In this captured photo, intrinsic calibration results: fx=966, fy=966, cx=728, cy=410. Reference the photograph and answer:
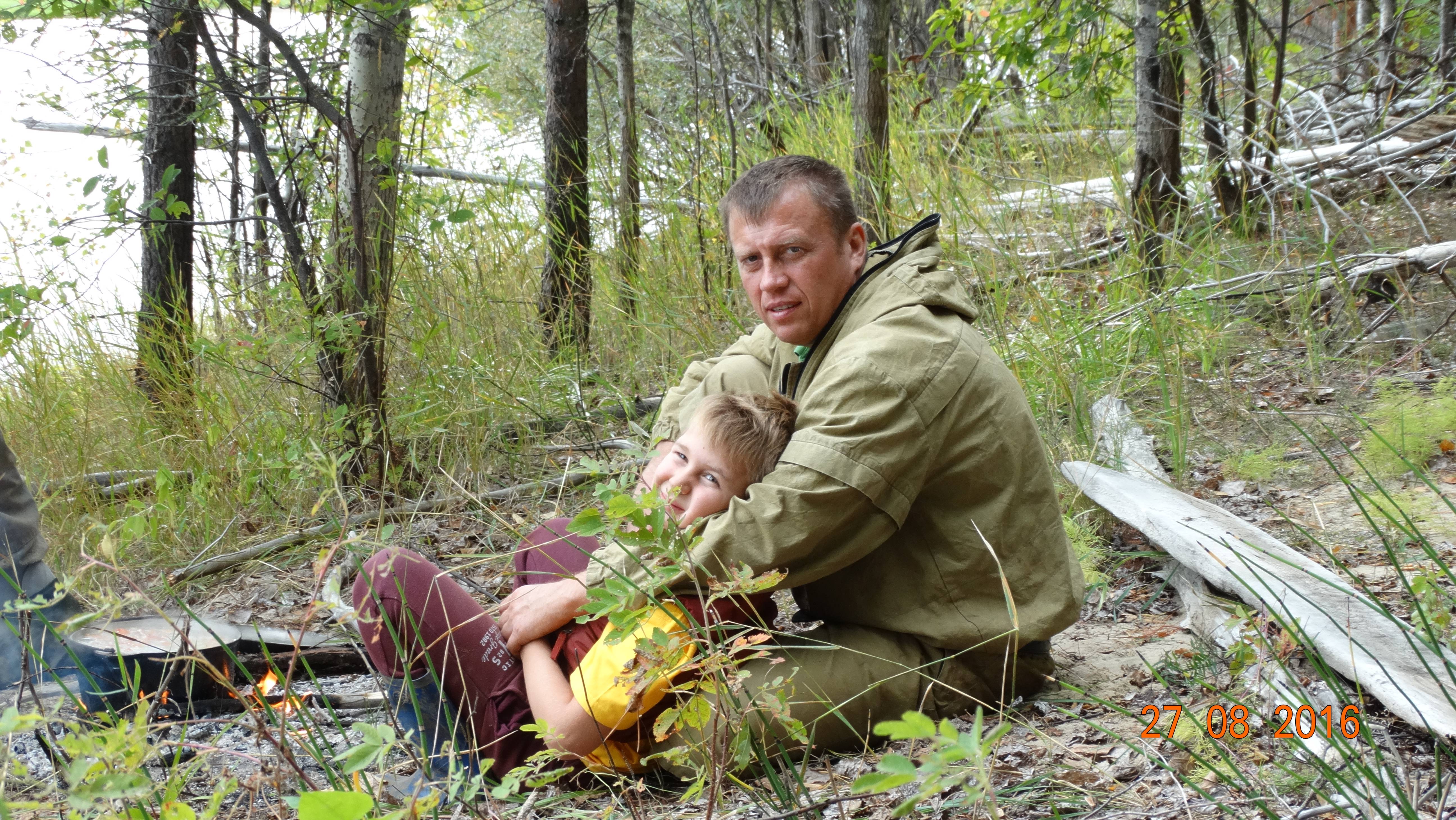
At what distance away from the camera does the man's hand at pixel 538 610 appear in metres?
2.36

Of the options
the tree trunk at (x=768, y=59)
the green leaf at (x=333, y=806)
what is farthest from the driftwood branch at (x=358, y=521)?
the tree trunk at (x=768, y=59)

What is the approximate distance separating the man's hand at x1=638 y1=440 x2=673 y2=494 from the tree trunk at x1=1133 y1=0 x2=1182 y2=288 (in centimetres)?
311

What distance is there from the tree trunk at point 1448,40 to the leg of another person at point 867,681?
5638 mm

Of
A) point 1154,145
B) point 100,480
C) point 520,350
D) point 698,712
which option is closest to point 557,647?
point 698,712

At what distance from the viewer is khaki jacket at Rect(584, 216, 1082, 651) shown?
204cm

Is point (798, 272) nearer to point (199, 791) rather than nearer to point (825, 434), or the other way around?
point (825, 434)

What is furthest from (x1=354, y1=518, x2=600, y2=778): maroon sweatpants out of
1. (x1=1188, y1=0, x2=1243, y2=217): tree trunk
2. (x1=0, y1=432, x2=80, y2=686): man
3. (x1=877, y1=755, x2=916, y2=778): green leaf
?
(x1=1188, y1=0, x2=1243, y2=217): tree trunk

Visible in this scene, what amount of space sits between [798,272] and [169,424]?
3.79 metres

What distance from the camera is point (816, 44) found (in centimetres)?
833

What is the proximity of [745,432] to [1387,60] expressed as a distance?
21.5 ft

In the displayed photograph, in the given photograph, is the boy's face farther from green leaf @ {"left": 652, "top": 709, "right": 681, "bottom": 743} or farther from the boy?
green leaf @ {"left": 652, "top": 709, "right": 681, "bottom": 743}

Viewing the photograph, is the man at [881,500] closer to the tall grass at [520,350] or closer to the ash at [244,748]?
the ash at [244,748]

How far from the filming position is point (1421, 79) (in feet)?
20.0

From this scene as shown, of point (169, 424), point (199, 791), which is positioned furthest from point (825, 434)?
point (169, 424)
